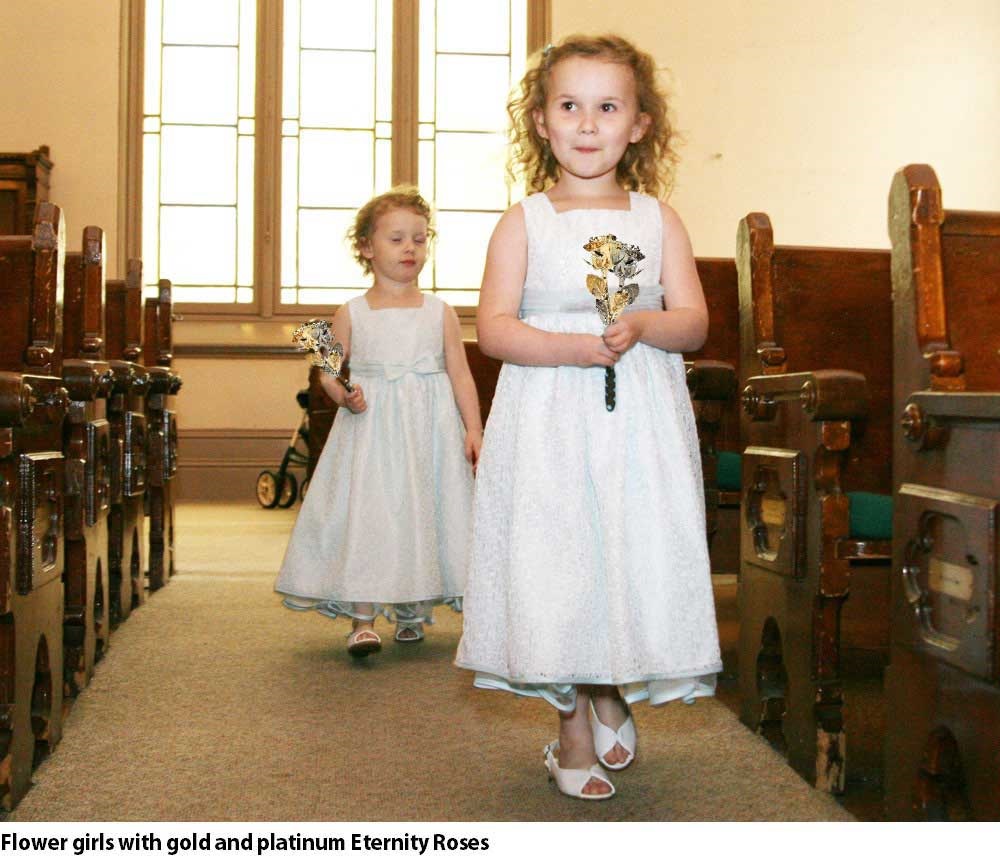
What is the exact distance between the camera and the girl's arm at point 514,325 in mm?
2367

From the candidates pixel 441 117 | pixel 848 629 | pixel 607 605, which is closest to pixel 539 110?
pixel 607 605

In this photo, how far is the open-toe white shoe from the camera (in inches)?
108

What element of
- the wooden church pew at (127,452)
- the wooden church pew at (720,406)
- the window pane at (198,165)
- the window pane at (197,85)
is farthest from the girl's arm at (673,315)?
the window pane at (197,85)

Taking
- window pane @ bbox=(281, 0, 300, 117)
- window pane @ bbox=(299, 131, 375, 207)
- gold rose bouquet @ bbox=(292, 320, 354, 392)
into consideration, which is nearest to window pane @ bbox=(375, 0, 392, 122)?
window pane @ bbox=(299, 131, 375, 207)

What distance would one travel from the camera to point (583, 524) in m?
2.45

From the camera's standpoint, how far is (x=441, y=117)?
10.5 metres

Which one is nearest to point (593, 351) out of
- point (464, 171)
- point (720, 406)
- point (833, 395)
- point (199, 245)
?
point (833, 395)

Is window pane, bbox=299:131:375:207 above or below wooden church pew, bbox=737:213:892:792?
above

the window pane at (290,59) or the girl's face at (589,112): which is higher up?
the window pane at (290,59)

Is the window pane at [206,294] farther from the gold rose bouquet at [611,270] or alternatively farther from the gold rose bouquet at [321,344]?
the gold rose bouquet at [611,270]

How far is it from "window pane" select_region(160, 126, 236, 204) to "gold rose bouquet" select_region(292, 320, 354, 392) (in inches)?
270

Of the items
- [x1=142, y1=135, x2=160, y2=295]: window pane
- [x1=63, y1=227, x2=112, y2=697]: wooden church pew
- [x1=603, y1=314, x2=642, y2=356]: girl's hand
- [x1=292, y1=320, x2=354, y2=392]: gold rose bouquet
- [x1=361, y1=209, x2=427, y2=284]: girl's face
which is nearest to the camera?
[x1=603, y1=314, x2=642, y2=356]: girl's hand

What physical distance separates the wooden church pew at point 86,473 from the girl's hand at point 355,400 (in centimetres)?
71

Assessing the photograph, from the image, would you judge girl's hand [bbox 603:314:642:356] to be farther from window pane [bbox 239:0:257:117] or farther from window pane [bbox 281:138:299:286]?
window pane [bbox 239:0:257:117]
